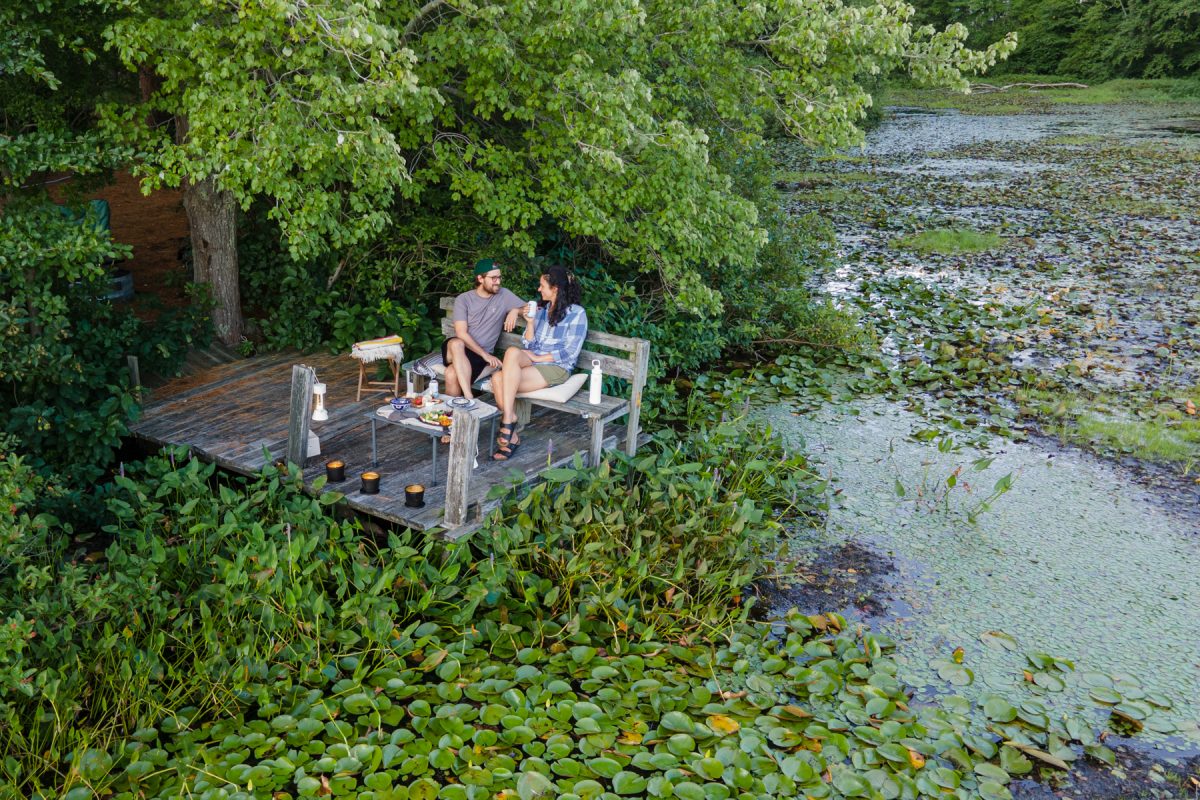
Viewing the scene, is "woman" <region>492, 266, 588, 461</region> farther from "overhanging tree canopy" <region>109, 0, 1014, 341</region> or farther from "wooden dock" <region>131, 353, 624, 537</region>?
"overhanging tree canopy" <region>109, 0, 1014, 341</region>

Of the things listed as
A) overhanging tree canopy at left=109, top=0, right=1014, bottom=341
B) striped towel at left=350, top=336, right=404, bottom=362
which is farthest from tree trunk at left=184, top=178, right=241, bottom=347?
striped towel at left=350, top=336, right=404, bottom=362

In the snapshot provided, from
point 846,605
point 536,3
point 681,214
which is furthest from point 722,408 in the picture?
point 536,3

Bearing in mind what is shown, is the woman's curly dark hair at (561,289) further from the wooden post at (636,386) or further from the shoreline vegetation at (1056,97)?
the shoreline vegetation at (1056,97)

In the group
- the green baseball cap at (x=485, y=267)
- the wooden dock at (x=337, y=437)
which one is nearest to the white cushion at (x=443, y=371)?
the wooden dock at (x=337, y=437)

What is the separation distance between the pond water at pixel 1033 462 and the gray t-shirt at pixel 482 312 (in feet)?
8.18

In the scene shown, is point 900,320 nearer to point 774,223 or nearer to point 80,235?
point 774,223

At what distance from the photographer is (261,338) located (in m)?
8.62

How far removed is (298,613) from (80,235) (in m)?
2.59

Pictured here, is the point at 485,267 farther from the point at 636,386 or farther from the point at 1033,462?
the point at 1033,462

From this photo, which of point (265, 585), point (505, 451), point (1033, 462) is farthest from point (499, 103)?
point (1033, 462)

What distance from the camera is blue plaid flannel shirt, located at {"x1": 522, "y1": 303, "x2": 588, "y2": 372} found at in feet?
21.8

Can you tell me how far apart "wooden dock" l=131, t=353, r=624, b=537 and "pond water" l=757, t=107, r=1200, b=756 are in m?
1.81

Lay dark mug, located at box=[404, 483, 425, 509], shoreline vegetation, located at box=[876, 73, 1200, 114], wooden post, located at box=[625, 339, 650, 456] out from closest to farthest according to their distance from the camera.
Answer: dark mug, located at box=[404, 483, 425, 509]
wooden post, located at box=[625, 339, 650, 456]
shoreline vegetation, located at box=[876, 73, 1200, 114]

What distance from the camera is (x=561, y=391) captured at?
6.50 meters
